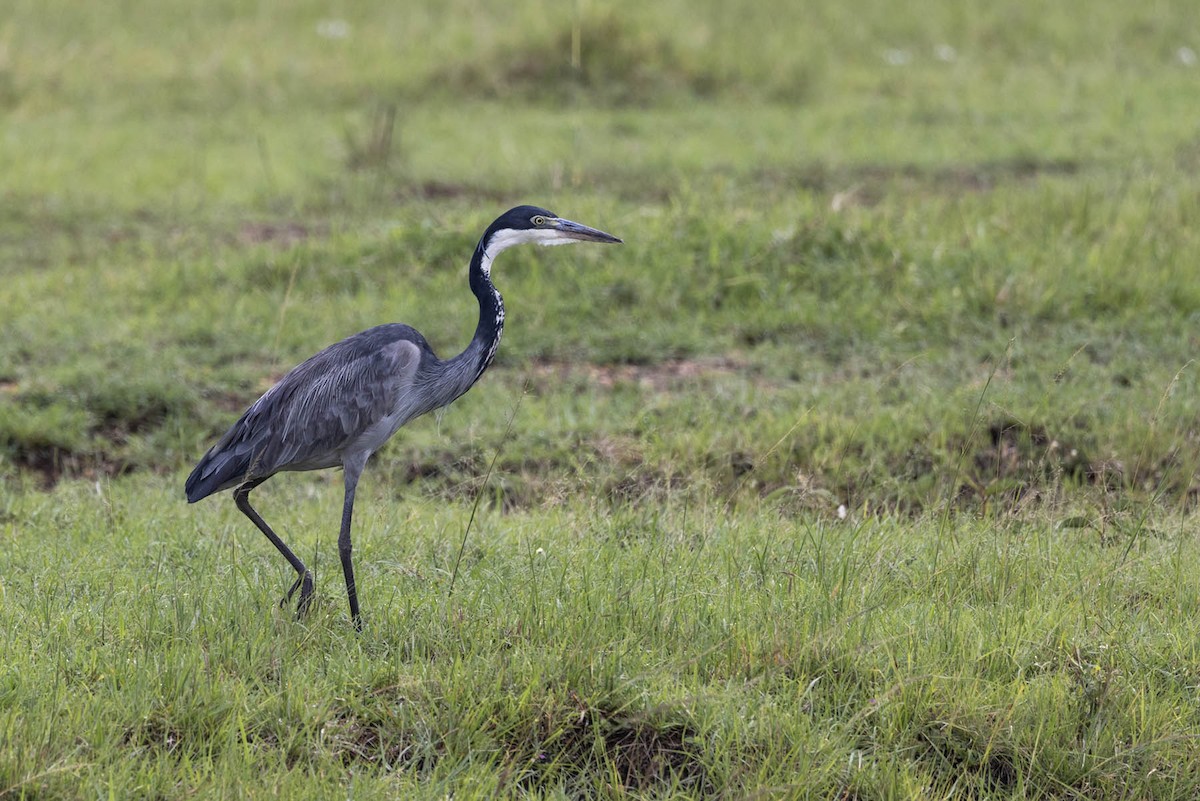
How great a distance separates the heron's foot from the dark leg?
4.6 inches

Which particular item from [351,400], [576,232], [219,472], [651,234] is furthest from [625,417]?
[219,472]

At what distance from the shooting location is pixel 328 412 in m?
4.55

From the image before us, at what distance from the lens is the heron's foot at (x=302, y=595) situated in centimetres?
422

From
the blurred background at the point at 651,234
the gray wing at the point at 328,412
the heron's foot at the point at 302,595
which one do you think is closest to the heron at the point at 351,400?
the gray wing at the point at 328,412

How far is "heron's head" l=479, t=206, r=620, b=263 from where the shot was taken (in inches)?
187

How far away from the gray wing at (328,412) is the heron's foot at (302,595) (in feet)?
1.55

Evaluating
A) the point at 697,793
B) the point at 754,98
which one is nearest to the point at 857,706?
the point at 697,793

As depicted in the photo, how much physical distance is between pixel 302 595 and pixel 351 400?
0.67 metres

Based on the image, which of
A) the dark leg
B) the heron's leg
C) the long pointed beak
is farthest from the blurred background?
the heron's leg

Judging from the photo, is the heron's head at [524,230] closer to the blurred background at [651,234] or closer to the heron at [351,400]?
the heron at [351,400]

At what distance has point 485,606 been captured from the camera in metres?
4.29

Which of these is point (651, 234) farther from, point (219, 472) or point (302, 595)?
point (302, 595)

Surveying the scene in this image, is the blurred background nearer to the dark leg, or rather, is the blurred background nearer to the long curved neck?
the long curved neck

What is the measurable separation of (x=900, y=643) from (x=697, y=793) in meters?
0.80
